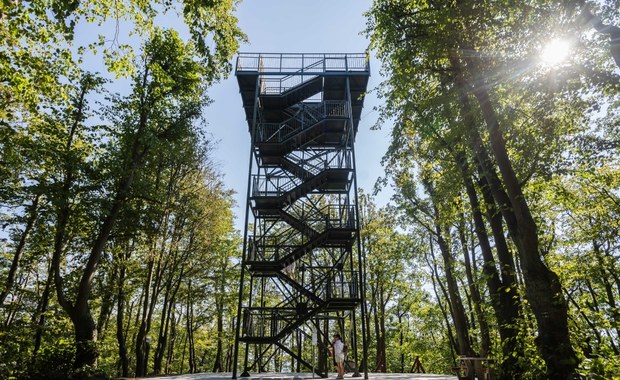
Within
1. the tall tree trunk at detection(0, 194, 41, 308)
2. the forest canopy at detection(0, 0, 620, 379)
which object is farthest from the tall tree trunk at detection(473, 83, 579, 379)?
the tall tree trunk at detection(0, 194, 41, 308)

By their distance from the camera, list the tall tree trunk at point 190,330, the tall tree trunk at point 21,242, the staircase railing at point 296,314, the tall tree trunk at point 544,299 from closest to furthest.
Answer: the tall tree trunk at point 544,299
the staircase railing at point 296,314
the tall tree trunk at point 21,242
the tall tree trunk at point 190,330

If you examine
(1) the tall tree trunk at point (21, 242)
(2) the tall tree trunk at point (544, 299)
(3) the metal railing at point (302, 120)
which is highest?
(3) the metal railing at point (302, 120)

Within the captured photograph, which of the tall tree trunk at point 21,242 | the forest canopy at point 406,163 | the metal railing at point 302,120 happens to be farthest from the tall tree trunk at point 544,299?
the tall tree trunk at point 21,242

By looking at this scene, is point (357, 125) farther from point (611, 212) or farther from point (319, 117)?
point (611, 212)

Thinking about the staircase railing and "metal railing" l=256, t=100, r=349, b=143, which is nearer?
the staircase railing

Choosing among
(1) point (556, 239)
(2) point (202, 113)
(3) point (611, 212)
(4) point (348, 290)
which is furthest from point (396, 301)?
(2) point (202, 113)

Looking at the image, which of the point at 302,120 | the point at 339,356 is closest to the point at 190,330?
the point at 339,356

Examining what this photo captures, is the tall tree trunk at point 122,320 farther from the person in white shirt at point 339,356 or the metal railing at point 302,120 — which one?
the person in white shirt at point 339,356

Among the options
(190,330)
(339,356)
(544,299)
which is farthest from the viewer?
(190,330)

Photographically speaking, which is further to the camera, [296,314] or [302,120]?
[302,120]

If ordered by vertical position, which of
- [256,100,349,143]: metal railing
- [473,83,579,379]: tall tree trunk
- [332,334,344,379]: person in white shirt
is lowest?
[332,334,344,379]: person in white shirt

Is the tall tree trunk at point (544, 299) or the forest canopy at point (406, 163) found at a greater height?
the forest canopy at point (406, 163)

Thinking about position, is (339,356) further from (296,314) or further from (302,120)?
(302,120)

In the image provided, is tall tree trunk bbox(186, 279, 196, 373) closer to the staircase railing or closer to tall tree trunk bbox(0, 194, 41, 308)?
tall tree trunk bbox(0, 194, 41, 308)
